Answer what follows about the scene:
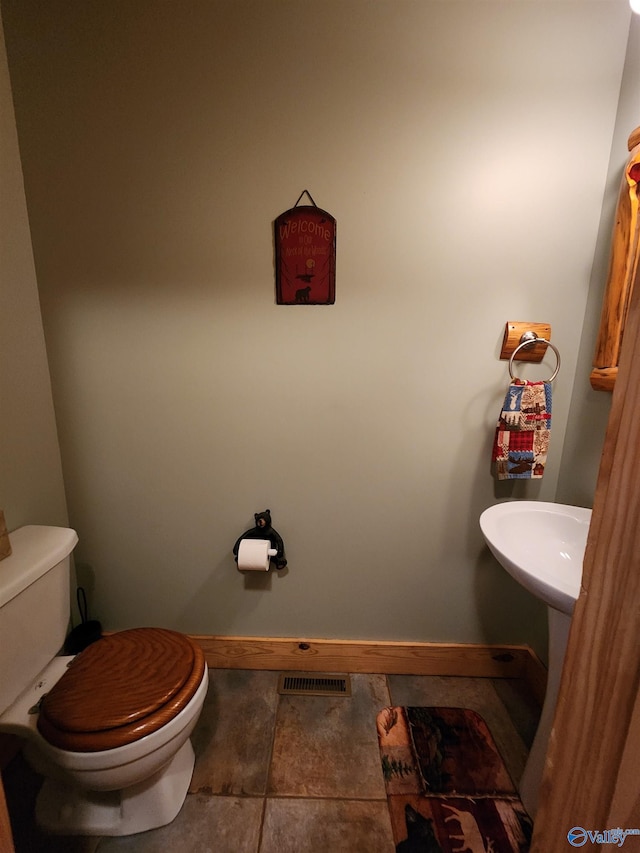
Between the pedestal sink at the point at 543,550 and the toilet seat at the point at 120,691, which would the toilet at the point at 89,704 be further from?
the pedestal sink at the point at 543,550

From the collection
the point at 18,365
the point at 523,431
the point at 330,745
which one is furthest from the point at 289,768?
the point at 18,365

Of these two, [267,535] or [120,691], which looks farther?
[267,535]

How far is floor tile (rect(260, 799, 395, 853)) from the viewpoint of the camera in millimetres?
990

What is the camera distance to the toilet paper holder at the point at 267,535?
1.39 meters

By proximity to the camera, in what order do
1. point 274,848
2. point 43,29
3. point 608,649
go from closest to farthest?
point 608,649
point 274,848
point 43,29

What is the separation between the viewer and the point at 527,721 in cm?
135

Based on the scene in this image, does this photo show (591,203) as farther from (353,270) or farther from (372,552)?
(372,552)

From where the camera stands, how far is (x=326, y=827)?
103cm

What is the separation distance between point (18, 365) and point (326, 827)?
1.78 metres

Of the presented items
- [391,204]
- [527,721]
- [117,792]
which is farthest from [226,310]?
[527,721]

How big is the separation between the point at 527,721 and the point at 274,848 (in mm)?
1008

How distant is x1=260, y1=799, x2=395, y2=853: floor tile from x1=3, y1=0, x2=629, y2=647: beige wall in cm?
53

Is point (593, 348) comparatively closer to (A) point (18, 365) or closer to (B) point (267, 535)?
(B) point (267, 535)

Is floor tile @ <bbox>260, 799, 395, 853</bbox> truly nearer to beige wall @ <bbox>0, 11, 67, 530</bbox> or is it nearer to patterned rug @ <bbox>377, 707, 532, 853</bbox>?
patterned rug @ <bbox>377, 707, 532, 853</bbox>
